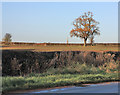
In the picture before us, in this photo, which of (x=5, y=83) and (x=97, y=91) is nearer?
(x=97, y=91)

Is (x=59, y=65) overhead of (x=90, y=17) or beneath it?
beneath

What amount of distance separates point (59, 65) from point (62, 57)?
4.10ft

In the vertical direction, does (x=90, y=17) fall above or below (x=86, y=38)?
above

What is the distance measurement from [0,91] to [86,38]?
45954mm

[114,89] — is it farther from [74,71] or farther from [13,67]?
[13,67]

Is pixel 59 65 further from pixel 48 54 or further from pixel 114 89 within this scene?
pixel 114 89

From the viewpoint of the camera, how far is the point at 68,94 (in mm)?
7758

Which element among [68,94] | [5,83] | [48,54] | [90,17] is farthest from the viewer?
[90,17]

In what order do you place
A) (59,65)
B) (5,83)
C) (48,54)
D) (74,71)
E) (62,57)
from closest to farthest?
(5,83) < (74,71) < (59,65) < (62,57) < (48,54)

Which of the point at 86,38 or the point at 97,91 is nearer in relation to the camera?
the point at 97,91

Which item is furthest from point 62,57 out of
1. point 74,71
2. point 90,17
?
point 90,17

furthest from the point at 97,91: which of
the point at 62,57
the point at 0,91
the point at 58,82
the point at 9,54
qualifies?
the point at 9,54

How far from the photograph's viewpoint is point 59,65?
15.8 metres

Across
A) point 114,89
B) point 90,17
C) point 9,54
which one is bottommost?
point 114,89
